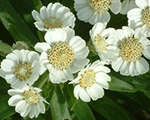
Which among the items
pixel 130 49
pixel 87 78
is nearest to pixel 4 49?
pixel 87 78

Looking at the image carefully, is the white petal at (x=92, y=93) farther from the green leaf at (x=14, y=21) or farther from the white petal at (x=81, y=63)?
the green leaf at (x=14, y=21)

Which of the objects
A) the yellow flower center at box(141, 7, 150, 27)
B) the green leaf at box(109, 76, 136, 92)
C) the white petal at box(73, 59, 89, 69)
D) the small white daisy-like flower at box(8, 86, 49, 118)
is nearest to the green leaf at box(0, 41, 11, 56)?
the small white daisy-like flower at box(8, 86, 49, 118)

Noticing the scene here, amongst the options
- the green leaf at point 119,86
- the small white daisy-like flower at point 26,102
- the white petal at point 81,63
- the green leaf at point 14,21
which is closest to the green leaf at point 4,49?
the green leaf at point 14,21

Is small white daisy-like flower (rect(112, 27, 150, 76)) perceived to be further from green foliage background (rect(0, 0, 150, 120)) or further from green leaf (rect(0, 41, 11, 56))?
green leaf (rect(0, 41, 11, 56))

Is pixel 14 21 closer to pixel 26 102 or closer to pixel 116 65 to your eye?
pixel 26 102

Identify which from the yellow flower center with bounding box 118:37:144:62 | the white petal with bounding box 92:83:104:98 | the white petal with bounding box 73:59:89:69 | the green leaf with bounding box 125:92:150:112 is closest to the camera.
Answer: the white petal with bounding box 73:59:89:69

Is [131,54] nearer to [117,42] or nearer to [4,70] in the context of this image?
[117,42]

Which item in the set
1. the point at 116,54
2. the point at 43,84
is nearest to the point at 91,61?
the point at 116,54
